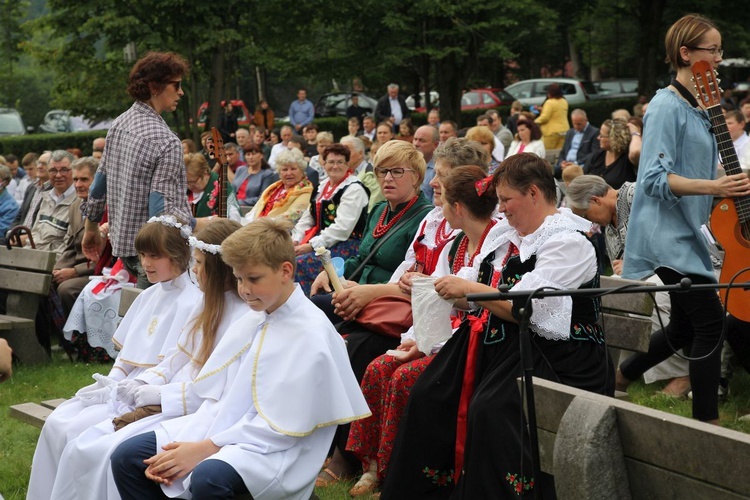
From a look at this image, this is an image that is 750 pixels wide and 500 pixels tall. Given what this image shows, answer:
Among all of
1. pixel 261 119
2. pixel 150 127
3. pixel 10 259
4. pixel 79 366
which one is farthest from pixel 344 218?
pixel 261 119

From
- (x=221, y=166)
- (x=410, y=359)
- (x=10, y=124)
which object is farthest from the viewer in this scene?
(x=10, y=124)

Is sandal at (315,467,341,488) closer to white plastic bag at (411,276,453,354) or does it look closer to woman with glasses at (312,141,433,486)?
woman with glasses at (312,141,433,486)

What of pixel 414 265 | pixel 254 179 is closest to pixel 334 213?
pixel 414 265

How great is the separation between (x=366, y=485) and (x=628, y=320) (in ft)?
4.86

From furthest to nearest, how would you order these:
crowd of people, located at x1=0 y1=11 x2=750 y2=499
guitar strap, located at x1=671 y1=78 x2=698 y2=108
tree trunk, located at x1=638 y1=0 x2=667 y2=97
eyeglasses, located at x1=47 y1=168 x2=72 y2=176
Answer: tree trunk, located at x1=638 y1=0 x2=667 y2=97, eyeglasses, located at x1=47 y1=168 x2=72 y2=176, guitar strap, located at x1=671 y1=78 x2=698 y2=108, crowd of people, located at x1=0 y1=11 x2=750 y2=499

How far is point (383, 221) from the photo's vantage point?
6.18 meters

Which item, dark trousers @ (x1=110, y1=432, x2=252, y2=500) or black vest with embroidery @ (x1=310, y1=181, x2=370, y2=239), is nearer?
dark trousers @ (x1=110, y1=432, x2=252, y2=500)

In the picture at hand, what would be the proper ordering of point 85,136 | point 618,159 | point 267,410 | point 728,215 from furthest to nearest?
point 85,136
point 618,159
point 728,215
point 267,410

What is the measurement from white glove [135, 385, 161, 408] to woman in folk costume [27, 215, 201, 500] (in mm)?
234

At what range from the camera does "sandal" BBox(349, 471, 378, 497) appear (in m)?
5.00

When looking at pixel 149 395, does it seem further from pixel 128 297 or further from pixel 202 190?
pixel 202 190

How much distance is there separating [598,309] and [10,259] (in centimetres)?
592

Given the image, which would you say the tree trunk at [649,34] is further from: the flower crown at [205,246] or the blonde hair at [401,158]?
the flower crown at [205,246]

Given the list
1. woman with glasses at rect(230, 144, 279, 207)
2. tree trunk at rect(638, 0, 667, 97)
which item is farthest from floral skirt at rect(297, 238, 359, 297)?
tree trunk at rect(638, 0, 667, 97)
